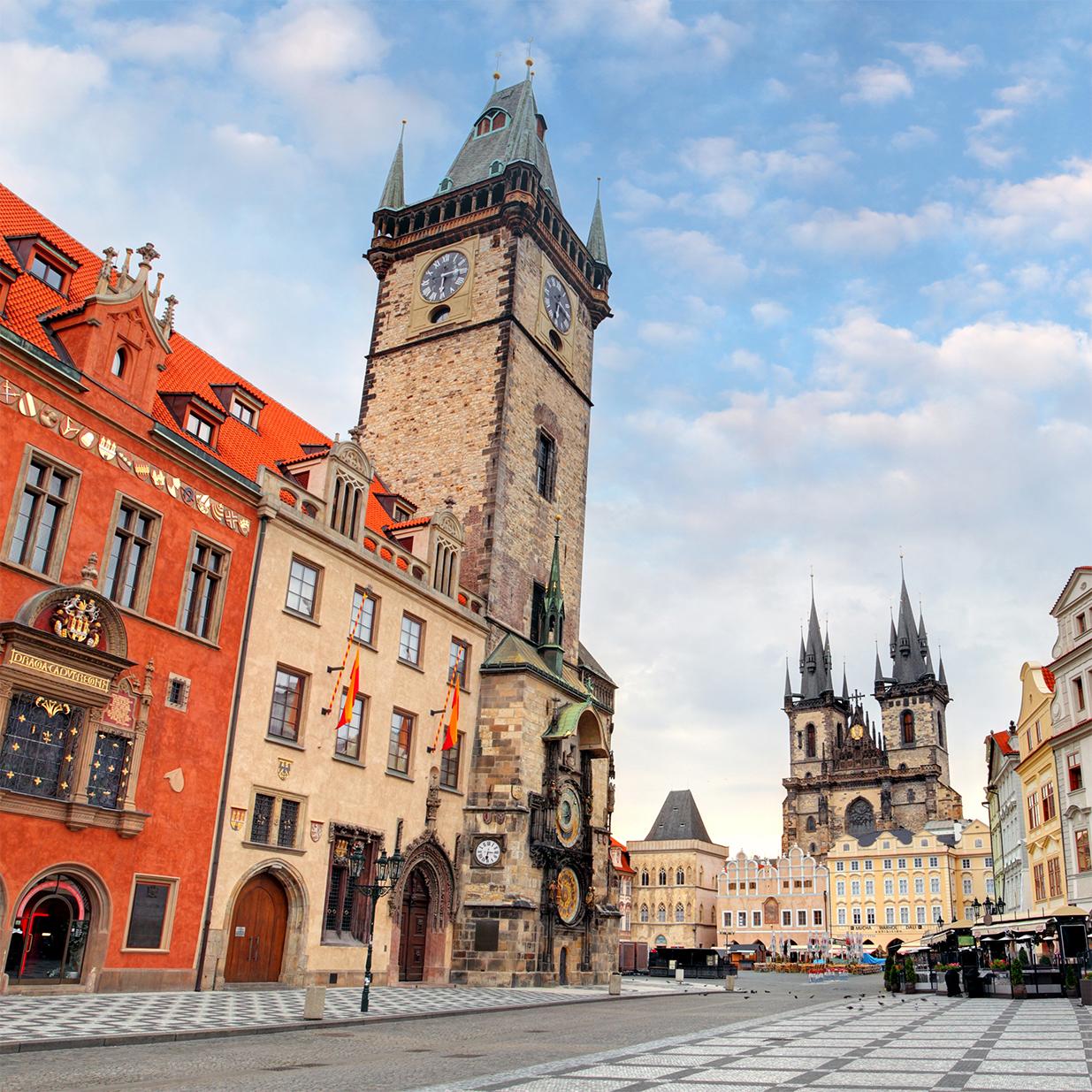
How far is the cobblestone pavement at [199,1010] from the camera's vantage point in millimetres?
13109

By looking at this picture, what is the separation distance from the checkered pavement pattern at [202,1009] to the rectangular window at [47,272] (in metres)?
14.6

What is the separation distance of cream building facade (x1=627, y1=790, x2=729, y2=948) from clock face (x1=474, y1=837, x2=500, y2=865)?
319 ft

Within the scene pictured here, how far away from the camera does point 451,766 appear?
30.6 m

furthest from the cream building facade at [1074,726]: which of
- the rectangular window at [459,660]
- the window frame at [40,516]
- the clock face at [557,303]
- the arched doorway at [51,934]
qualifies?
the window frame at [40,516]

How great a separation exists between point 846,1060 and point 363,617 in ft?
57.7

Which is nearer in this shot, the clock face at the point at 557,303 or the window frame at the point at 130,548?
the window frame at the point at 130,548

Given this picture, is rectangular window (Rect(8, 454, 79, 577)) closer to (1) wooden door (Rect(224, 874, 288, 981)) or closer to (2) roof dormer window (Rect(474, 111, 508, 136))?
(1) wooden door (Rect(224, 874, 288, 981))

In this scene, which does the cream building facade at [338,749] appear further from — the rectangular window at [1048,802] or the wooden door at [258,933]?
the rectangular window at [1048,802]

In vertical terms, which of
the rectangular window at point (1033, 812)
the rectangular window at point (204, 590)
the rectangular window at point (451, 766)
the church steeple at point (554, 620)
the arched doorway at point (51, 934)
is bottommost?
the arched doorway at point (51, 934)

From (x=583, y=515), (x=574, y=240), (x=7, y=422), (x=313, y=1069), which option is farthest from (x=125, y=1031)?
(x=574, y=240)

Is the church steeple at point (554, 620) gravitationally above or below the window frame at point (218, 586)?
above

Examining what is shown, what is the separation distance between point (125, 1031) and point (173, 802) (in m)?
8.06

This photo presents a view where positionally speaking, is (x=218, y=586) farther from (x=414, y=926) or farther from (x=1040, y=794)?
(x=1040, y=794)

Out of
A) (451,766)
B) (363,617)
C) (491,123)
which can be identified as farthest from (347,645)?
(491,123)
